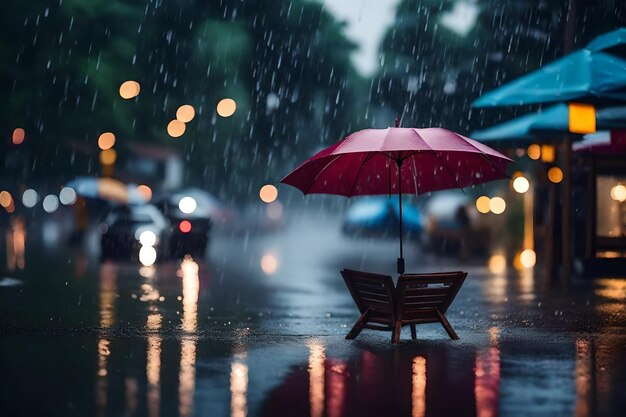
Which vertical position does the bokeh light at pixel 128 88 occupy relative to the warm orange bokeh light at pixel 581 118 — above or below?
above

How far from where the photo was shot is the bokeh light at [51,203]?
7864 centimetres

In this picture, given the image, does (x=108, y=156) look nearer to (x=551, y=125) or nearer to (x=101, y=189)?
(x=101, y=189)

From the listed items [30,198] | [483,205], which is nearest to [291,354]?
[483,205]

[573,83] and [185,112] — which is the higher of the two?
[185,112]

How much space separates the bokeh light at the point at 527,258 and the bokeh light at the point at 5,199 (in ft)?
144

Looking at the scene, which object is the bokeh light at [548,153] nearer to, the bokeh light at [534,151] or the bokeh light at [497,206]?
the bokeh light at [534,151]

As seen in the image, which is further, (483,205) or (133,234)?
(483,205)

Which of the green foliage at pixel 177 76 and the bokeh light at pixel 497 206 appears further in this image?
the bokeh light at pixel 497 206

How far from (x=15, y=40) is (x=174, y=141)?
1836 cm

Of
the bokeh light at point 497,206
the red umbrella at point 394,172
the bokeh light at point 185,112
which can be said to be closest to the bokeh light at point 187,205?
the bokeh light at point 185,112

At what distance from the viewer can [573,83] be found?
48.0 ft

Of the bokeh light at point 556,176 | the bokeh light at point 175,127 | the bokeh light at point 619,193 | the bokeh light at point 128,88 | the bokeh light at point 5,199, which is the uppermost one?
the bokeh light at point 128,88

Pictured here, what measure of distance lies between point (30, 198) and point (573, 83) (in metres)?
68.1

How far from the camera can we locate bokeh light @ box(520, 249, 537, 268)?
25.5 metres
